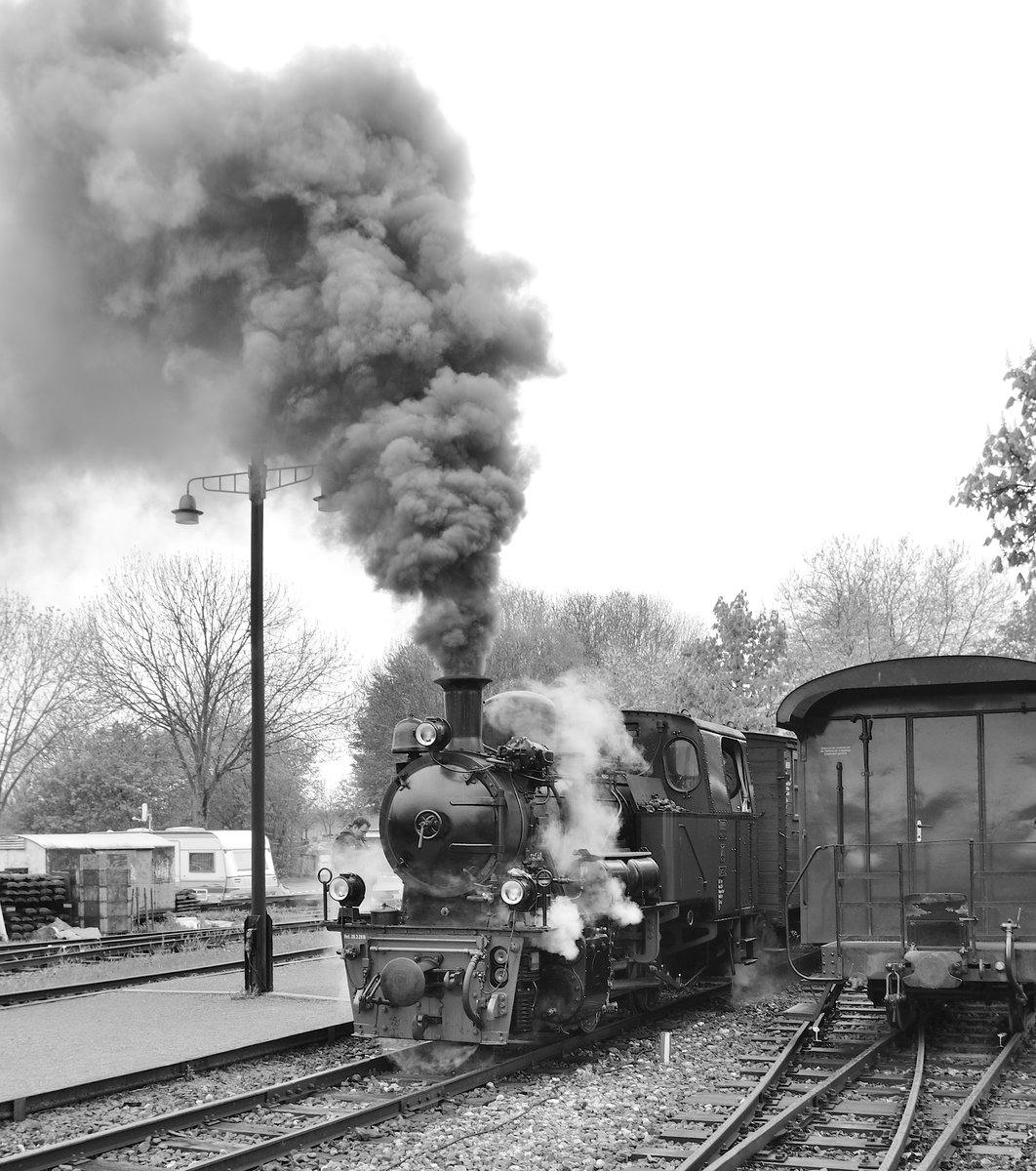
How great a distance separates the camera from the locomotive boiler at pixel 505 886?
8.31 m

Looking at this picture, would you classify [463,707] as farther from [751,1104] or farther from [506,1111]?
[751,1104]

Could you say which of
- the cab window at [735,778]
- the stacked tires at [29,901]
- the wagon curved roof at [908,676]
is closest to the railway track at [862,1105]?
the wagon curved roof at [908,676]

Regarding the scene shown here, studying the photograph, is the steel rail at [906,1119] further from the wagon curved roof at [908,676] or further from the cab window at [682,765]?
the cab window at [682,765]

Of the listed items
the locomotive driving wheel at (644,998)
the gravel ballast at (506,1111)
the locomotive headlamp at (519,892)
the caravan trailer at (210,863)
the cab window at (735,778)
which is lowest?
the caravan trailer at (210,863)

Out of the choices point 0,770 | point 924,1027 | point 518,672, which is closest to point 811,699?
point 924,1027

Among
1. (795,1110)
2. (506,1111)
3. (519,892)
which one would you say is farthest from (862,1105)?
(519,892)

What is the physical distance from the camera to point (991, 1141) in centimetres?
674

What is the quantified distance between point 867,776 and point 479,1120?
4.23 m

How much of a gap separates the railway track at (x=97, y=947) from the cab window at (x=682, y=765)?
318 inches

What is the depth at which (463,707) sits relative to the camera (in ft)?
30.2

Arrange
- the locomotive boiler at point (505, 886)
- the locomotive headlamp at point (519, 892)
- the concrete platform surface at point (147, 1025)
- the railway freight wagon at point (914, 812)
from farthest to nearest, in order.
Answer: the railway freight wagon at point (914, 812)
the concrete platform surface at point (147, 1025)
the locomotive boiler at point (505, 886)
the locomotive headlamp at point (519, 892)

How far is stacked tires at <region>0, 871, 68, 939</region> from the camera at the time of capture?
20156mm

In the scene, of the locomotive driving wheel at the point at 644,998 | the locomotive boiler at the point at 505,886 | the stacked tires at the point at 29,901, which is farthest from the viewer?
the stacked tires at the point at 29,901

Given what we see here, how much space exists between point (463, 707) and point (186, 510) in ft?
15.0
